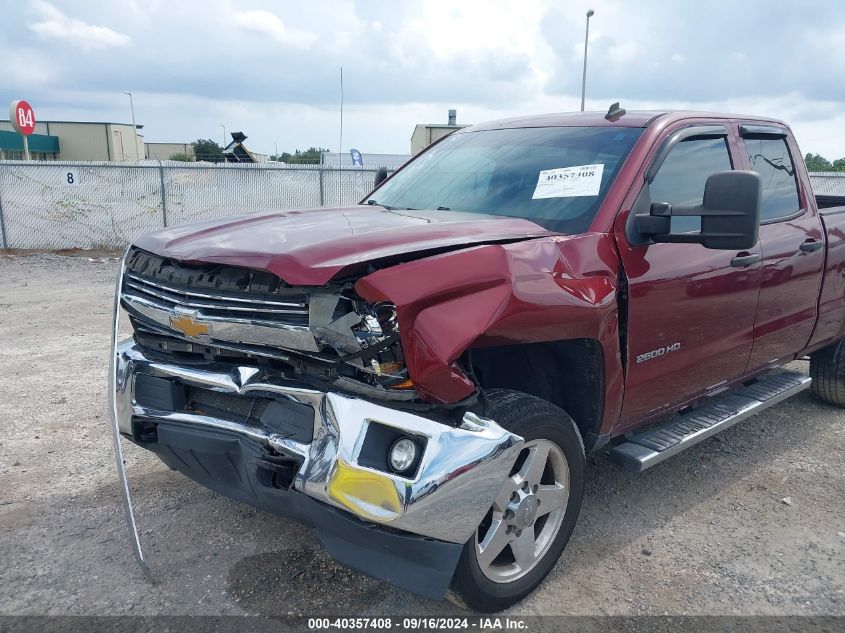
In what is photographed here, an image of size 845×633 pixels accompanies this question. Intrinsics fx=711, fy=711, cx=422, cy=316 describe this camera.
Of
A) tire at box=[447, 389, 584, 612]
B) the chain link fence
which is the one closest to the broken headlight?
tire at box=[447, 389, 584, 612]

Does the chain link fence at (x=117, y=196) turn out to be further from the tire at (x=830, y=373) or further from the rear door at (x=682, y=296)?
the rear door at (x=682, y=296)

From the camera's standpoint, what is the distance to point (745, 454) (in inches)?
174

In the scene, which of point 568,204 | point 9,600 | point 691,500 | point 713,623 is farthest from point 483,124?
point 9,600

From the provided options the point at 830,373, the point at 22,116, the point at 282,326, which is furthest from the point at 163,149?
the point at 282,326

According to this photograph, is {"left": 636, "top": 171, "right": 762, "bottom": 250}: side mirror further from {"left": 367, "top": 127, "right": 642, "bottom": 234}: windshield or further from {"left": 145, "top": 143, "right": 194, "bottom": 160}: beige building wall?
{"left": 145, "top": 143, "right": 194, "bottom": 160}: beige building wall

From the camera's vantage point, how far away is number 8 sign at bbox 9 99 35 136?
1753cm

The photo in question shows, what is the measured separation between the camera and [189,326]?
105 inches

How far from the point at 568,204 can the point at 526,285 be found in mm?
797

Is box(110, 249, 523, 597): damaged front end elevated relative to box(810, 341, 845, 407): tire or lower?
elevated

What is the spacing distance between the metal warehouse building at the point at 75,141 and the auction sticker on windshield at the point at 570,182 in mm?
51197

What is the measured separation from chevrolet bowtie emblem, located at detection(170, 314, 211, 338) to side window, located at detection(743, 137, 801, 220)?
303 cm

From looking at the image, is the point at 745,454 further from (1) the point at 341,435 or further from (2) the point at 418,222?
(1) the point at 341,435

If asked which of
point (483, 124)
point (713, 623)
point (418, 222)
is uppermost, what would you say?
point (483, 124)

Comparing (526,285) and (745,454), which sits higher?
(526,285)
